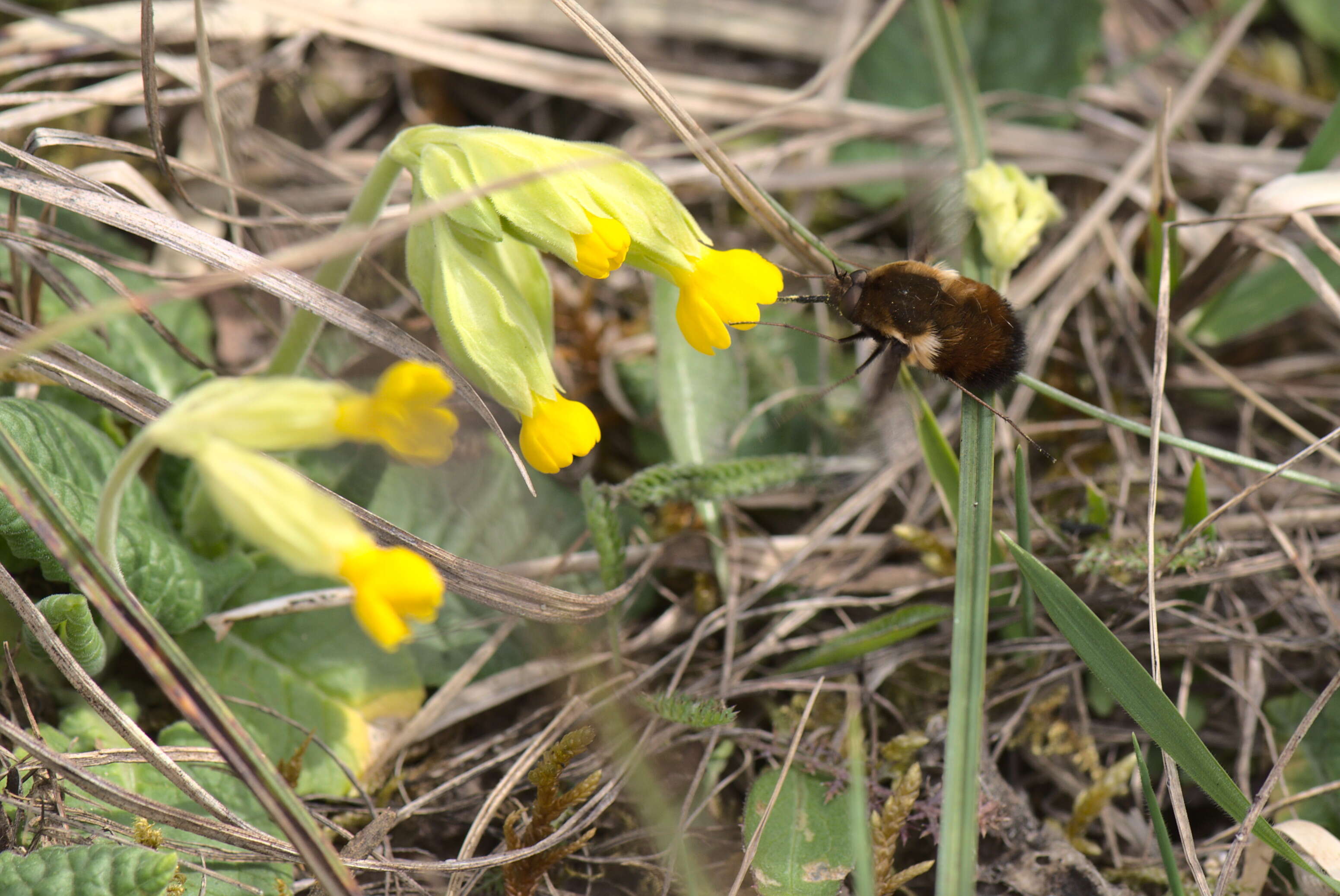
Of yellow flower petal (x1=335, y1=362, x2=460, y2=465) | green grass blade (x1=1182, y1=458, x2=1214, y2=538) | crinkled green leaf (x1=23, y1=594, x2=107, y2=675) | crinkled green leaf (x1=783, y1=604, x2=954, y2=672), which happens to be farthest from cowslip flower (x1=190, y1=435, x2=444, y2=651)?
green grass blade (x1=1182, y1=458, x2=1214, y2=538)

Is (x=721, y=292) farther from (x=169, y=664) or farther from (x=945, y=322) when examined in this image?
(x=169, y=664)

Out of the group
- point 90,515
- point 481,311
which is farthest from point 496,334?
point 90,515

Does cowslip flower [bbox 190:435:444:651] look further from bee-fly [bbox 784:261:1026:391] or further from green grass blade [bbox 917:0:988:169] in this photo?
green grass blade [bbox 917:0:988:169]

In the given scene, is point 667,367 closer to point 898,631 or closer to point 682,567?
point 682,567

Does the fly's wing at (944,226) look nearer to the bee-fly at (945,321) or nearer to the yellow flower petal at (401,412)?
the bee-fly at (945,321)

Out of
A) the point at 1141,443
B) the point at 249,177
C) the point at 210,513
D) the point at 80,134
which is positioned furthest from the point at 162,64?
the point at 1141,443
